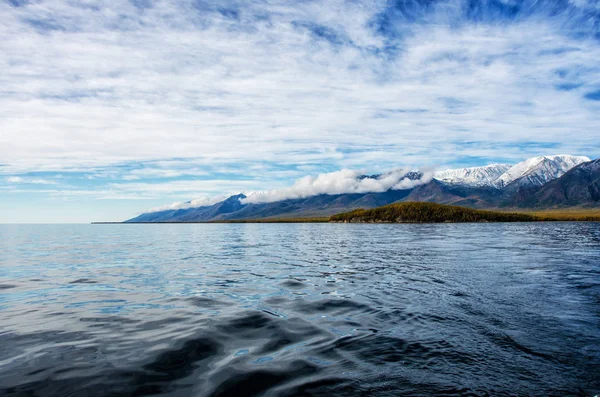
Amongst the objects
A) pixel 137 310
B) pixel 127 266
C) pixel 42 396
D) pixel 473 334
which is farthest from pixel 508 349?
pixel 127 266

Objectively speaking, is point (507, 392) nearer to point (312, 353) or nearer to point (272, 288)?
point (312, 353)

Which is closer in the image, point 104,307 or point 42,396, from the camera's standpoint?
point 42,396

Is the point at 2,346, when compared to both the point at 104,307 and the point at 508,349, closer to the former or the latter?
the point at 104,307

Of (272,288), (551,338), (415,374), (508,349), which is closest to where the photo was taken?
(415,374)

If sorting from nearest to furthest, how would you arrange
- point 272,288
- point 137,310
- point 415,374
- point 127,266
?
1. point 415,374
2. point 137,310
3. point 272,288
4. point 127,266

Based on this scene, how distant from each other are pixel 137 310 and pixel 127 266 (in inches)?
844

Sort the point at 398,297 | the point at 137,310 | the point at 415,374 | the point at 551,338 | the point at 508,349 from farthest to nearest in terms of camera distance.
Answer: the point at 398,297
the point at 137,310
the point at 551,338
the point at 508,349
the point at 415,374

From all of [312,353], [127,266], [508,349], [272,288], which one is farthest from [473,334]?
[127,266]

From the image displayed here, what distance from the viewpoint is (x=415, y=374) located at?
10703mm

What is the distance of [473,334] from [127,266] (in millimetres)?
35248

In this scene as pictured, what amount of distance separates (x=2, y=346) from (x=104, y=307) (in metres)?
6.56

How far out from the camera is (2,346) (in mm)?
14062

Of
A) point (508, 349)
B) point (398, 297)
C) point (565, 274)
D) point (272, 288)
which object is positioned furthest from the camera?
point (565, 274)

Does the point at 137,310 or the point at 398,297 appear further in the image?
the point at 398,297
